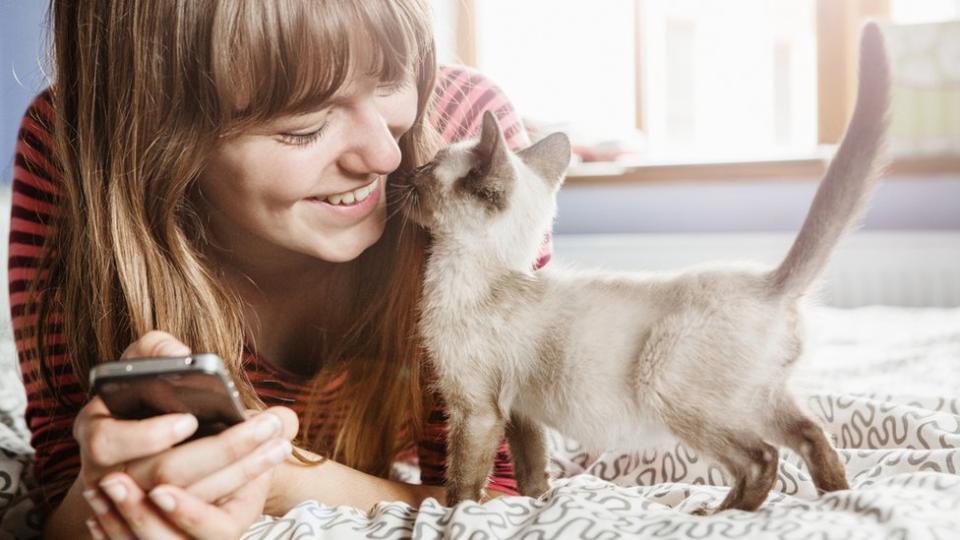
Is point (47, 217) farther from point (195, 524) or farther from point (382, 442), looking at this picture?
point (195, 524)

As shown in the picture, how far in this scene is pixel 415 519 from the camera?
734 mm

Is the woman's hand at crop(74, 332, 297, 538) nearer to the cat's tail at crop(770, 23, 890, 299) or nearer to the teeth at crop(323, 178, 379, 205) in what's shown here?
the teeth at crop(323, 178, 379, 205)

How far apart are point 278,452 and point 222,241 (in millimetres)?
→ 441

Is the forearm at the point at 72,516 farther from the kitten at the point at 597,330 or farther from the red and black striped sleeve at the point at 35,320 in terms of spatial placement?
the kitten at the point at 597,330

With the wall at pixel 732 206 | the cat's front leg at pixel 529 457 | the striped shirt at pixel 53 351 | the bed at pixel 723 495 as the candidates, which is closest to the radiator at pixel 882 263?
the wall at pixel 732 206

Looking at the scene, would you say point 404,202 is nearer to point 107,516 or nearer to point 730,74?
point 107,516

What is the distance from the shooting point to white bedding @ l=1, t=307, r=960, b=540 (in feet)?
2.03

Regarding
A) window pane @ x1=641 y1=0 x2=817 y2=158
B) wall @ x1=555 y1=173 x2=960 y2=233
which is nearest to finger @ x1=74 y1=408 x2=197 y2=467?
wall @ x1=555 y1=173 x2=960 y2=233

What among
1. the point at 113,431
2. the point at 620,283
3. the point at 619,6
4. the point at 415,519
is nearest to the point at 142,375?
the point at 113,431

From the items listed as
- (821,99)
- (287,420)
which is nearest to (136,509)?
(287,420)

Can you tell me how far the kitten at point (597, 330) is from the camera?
65 cm

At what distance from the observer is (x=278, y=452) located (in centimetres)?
67

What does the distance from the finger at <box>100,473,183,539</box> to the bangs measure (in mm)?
349

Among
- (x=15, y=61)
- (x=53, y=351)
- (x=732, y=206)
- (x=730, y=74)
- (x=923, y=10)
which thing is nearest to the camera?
(x=53, y=351)
